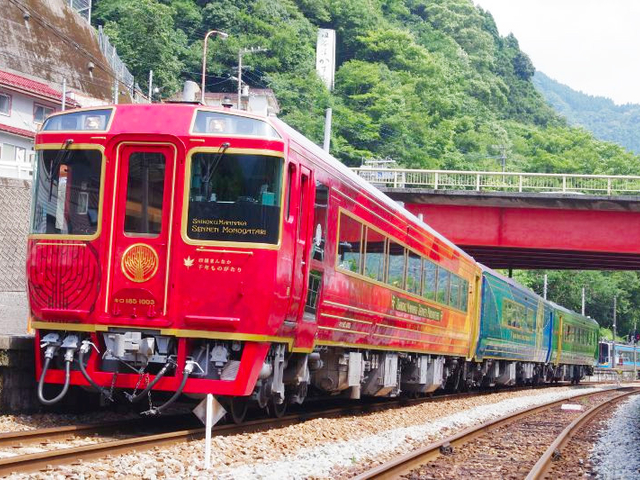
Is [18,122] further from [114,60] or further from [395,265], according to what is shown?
[395,265]

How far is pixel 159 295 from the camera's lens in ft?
34.0

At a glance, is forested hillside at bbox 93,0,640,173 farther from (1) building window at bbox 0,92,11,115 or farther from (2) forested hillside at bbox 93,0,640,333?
(1) building window at bbox 0,92,11,115

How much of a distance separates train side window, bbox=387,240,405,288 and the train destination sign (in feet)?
0.84

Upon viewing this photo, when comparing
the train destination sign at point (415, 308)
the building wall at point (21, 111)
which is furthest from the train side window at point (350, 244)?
the building wall at point (21, 111)

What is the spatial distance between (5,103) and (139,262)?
42.7 m

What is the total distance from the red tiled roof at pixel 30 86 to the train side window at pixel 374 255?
3807 cm

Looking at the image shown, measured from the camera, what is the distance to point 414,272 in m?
17.1

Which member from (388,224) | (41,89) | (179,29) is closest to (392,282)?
(388,224)

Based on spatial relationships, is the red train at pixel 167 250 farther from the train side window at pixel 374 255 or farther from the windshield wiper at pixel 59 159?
the train side window at pixel 374 255

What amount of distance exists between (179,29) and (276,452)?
81943mm

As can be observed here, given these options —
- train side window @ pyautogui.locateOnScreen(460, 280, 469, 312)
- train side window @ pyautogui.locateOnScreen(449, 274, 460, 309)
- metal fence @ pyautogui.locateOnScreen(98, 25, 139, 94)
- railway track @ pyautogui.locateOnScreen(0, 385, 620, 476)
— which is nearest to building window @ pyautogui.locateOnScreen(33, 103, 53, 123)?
metal fence @ pyautogui.locateOnScreen(98, 25, 139, 94)

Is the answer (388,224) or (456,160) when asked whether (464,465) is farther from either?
(456,160)

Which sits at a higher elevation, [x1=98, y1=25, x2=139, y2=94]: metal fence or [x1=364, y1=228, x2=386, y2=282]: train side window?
[x1=98, y1=25, x2=139, y2=94]: metal fence

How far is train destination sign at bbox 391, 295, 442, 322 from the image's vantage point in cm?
1600
